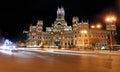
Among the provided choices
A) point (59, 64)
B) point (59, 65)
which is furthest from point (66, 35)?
point (59, 65)

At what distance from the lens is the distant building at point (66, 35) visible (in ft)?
378

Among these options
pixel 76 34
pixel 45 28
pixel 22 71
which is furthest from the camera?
pixel 45 28

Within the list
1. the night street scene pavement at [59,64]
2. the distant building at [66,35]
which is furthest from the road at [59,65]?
the distant building at [66,35]

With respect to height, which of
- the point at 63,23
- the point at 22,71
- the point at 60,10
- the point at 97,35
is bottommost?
the point at 22,71

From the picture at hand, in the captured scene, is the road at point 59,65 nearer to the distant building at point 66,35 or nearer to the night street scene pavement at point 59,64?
the night street scene pavement at point 59,64

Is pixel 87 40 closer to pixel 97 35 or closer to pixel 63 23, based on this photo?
pixel 97 35

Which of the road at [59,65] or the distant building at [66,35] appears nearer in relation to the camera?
the road at [59,65]

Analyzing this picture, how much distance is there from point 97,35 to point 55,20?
51167 millimetres

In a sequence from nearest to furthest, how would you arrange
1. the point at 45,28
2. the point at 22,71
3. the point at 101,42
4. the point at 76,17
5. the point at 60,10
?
the point at 22,71 < the point at 101,42 < the point at 76,17 < the point at 60,10 < the point at 45,28

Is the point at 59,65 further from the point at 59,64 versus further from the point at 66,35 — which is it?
the point at 66,35

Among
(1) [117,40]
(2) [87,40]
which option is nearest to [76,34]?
(2) [87,40]

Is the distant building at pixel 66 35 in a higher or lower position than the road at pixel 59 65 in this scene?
higher

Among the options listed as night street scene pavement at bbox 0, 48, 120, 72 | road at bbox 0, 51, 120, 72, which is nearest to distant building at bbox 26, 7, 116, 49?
night street scene pavement at bbox 0, 48, 120, 72

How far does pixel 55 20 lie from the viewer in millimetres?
160875
